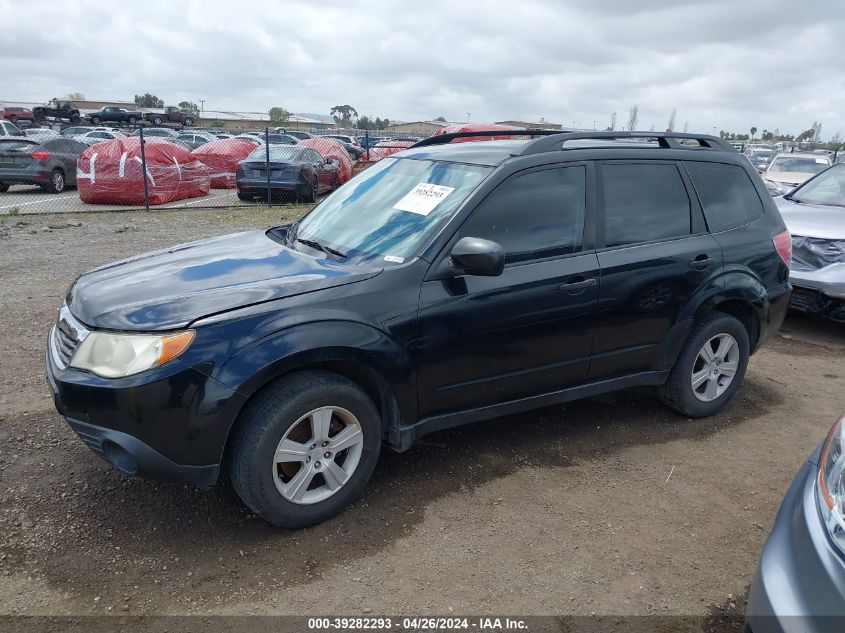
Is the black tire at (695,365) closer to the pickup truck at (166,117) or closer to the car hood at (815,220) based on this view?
the car hood at (815,220)

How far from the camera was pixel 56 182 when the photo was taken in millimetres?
16047

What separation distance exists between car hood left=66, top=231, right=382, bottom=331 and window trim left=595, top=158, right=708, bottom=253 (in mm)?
1388

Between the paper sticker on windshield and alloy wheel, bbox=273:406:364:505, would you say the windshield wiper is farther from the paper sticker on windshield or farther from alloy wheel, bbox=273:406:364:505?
alloy wheel, bbox=273:406:364:505

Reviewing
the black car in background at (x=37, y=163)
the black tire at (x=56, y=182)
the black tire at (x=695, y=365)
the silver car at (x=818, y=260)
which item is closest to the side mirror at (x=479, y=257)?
the black tire at (x=695, y=365)

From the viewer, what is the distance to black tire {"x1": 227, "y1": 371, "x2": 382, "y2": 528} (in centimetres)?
287

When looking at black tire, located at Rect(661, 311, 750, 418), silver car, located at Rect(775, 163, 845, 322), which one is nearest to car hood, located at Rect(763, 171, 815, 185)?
silver car, located at Rect(775, 163, 845, 322)

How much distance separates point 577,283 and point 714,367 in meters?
1.44

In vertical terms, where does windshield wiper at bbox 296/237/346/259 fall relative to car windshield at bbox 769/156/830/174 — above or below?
below

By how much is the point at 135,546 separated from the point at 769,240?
13.8 ft

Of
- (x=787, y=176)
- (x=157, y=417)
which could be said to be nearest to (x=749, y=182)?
(x=157, y=417)

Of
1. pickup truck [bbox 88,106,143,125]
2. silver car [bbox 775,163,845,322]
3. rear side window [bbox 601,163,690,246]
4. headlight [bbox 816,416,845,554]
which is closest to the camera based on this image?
headlight [bbox 816,416,845,554]

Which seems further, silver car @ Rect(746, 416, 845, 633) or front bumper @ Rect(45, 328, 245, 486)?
front bumper @ Rect(45, 328, 245, 486)

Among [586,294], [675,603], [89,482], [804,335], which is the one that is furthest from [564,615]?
[804,335]

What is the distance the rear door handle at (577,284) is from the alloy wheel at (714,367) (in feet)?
3.67
